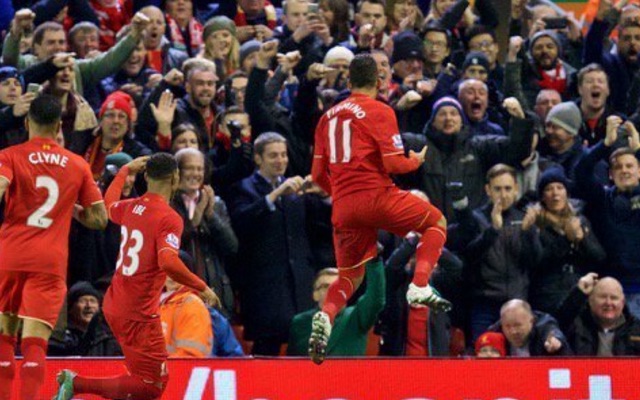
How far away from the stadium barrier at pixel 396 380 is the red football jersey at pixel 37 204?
2.72ft

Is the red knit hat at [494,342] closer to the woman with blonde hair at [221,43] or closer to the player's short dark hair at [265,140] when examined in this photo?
the player's short dark hair at [265,140]

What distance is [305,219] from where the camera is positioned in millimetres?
A: 15211

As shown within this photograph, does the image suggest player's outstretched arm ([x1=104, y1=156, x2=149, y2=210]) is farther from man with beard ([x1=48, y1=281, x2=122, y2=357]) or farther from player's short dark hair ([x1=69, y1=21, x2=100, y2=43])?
player's short dark hair ([x1=69, y1=21, x2=100, y2=43])

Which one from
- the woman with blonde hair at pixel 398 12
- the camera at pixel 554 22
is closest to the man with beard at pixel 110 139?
the woman with blonde hair at pixel 398 12

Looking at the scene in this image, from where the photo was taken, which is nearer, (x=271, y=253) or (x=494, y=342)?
(x=494, y=342)

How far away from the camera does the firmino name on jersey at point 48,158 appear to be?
1234 cm

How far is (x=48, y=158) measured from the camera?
487 inches

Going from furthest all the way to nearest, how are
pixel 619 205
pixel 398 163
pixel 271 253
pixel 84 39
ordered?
pixel 84 39
pixel 619 205
pixel 271 253
pixel 398 163

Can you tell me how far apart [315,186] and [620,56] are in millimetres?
4049

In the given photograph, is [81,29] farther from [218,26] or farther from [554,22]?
[554,22]

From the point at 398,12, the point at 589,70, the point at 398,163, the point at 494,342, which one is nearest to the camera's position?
the point at 398,163

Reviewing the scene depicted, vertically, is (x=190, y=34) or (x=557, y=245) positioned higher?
(x=190, y=34)

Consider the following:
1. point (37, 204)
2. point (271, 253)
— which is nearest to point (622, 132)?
point (271, 253)

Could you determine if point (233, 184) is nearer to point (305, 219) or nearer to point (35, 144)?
point (305, 219)
